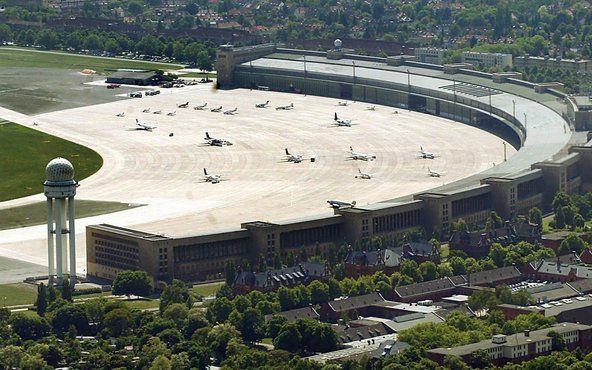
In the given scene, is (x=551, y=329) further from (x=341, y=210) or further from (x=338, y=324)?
(x=341, y=210)

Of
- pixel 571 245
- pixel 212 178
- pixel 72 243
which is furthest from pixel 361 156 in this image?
pixel 72 243

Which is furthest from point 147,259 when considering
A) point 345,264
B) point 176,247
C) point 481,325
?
point 481,325

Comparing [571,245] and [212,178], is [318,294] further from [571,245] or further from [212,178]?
[212,178]

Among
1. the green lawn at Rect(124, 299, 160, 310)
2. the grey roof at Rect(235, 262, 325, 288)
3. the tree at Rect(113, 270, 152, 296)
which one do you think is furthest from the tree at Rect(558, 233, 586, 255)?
the green lawn at Rect(124, 299, 160, 310)

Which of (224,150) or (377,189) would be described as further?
(224,150)

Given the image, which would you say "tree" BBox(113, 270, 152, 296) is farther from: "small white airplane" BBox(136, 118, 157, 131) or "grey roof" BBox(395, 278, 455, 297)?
"small white airplane" BBox(136, 118, 157, 131)
